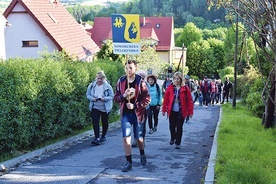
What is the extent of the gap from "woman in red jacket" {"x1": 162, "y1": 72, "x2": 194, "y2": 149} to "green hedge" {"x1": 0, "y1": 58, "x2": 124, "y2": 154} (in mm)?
2537

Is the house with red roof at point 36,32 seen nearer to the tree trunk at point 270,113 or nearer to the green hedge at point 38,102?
the green hedge at point 38,102

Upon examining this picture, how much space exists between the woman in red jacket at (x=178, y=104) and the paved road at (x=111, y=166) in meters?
0.55

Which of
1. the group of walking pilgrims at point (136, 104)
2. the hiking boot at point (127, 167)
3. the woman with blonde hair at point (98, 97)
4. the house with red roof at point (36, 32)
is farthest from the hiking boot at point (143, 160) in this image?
the house with red roof at point (36, 32)

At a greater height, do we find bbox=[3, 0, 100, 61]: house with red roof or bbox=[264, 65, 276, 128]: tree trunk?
bbox=[3, 0, 100, 61]: house with red roof

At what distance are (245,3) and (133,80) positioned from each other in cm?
322

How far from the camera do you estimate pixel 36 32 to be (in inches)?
1120

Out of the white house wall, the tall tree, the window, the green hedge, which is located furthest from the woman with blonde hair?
the window

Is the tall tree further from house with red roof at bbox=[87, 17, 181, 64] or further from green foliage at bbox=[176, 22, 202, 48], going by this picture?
green foliage at bbox=[176, 22, 202, 48]

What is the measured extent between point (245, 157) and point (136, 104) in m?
2.25

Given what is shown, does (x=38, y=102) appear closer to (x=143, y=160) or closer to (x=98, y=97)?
(x=98, y=97)

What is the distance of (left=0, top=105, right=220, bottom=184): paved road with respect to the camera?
681 centimetres

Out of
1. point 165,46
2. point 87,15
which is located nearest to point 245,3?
point 165,46

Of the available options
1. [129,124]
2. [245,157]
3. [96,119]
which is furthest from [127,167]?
[96,119]

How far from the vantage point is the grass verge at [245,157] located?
6148 mm
